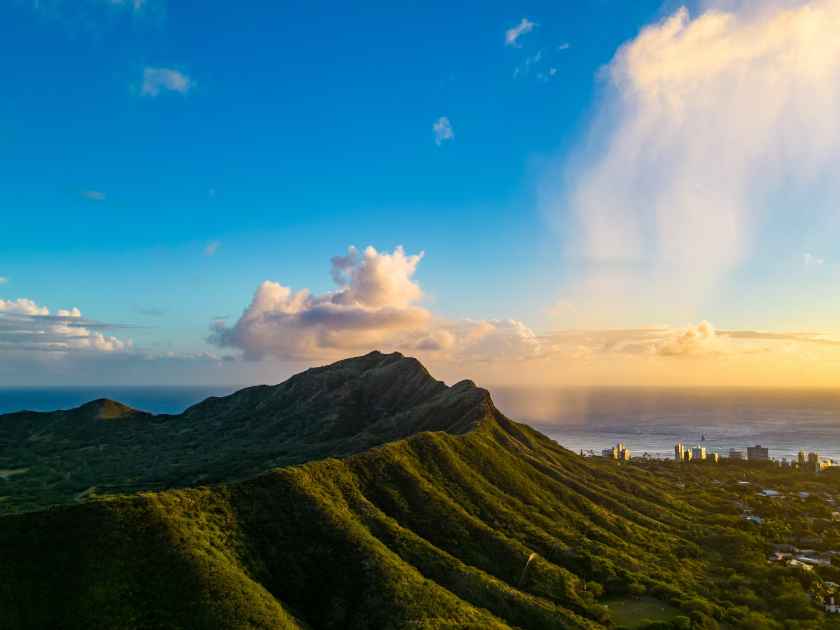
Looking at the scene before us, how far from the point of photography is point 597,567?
9094 centimetres

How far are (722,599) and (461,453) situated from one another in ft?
184

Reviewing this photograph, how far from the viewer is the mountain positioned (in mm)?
57438

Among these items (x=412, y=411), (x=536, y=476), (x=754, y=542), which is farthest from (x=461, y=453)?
(x=754, y=542)

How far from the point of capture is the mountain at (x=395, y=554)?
188 ft

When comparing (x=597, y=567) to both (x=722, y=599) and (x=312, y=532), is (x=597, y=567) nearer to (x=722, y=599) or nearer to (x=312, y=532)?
(x=722, y=599)

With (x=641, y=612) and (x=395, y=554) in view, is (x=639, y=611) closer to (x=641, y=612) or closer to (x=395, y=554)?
(x=641, y=612)

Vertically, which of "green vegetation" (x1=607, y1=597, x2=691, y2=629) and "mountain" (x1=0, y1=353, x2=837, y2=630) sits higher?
"mountain" (x1=0, y1=353, x2=837, y2=630)

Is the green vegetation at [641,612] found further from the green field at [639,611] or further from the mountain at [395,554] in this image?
the mountain at [395,554]

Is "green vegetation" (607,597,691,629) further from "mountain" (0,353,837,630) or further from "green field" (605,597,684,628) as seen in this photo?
"mountain" (0,353,837,630)

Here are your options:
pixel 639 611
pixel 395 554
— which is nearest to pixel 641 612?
pixel 639 611

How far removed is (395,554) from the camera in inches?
3063

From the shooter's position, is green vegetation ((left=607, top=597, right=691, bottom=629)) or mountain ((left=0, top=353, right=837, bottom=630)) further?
green vegetation ((left=607, top=597, right=691, bottom=629))

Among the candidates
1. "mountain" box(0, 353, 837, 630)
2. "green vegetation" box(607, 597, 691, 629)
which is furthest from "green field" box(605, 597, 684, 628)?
"mountain" box(0, 353, 837, 630)

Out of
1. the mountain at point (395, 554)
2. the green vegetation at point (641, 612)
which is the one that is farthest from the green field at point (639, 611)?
the mountain at point (395, 554)
